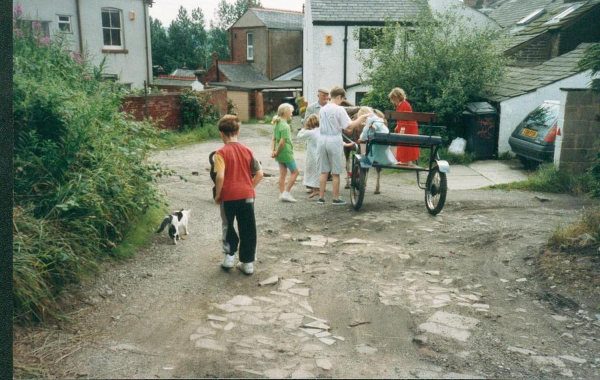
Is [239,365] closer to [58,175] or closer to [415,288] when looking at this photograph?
[415,288]

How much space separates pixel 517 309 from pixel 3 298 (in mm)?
4479

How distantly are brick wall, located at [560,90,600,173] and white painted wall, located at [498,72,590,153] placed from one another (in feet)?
11.7

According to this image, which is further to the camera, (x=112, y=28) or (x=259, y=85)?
(x=259, y=85)

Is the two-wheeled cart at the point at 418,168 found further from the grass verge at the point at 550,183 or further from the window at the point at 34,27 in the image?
the window at the point at 34,27

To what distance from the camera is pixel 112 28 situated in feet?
83.9

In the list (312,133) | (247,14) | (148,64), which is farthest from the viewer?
(247,14)

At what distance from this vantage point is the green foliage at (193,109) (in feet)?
68.7

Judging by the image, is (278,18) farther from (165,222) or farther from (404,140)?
(165,222)

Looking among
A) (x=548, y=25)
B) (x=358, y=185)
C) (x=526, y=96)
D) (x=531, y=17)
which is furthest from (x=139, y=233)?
(x=531, y=17)

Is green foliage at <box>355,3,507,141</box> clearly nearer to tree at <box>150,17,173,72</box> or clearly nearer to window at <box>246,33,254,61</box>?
window at <box>246,33,254,61</box>

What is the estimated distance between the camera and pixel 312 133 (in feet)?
34.4

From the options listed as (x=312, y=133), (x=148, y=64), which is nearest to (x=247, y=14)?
(x=148, y=64)

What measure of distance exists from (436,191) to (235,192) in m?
4.13

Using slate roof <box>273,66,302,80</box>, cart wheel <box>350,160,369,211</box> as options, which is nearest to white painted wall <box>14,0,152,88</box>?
cart wheel <box>350,160,369,211</box>
